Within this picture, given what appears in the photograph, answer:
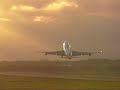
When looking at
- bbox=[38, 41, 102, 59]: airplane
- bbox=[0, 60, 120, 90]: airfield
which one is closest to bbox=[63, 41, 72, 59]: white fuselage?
bbox=[38, 41, 102, 59]: airplane

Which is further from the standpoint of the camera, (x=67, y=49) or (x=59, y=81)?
(x=67, y=49)

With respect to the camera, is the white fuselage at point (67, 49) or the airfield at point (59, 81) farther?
the white fuselage at point (67, 49)

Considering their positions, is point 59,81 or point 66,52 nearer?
point 59,81

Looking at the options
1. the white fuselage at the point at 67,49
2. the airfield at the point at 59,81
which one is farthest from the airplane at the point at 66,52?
the airfield at the point at 59,81

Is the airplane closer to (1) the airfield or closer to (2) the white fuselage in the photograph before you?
(2) the white fuselage

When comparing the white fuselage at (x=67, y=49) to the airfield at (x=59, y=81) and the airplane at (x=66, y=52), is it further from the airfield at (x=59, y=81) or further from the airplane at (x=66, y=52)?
the airfield at (x=59, y=81)

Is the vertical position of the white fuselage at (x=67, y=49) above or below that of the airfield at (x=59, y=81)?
above

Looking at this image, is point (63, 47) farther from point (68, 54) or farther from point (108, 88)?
point (108, 88)

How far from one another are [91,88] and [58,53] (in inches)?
3679

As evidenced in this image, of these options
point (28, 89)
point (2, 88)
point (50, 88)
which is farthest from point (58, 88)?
point (2, 88)

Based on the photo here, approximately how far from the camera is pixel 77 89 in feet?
215

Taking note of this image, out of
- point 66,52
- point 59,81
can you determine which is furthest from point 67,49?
point 59,81

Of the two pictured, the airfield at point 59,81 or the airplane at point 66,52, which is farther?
the airplane at point 66,52

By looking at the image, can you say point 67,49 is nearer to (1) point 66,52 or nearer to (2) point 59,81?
(1) point 66,52
